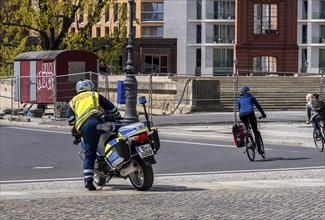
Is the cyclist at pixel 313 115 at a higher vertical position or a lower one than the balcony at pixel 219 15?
lower

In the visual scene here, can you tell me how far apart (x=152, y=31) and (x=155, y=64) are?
3279 mm

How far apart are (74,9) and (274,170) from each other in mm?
32591

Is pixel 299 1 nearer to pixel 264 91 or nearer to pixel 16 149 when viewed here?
pixel 264 91

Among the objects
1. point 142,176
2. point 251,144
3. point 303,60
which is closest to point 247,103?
point 251,144

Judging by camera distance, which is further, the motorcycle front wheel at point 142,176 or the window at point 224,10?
the window at point 224,10

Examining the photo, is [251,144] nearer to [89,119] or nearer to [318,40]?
[89,119]

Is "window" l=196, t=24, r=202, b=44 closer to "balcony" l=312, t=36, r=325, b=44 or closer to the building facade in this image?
the building facade

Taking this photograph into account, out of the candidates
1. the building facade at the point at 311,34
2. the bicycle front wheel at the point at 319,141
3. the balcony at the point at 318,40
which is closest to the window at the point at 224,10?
the building facade at the point at 311,34

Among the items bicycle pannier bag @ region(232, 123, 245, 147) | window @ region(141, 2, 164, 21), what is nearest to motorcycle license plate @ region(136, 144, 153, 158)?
bicycle pannier bag @ region(232, 123, 245, 147)

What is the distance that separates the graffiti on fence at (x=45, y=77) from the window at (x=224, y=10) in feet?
133

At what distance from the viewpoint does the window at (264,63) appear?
8018 centimetres

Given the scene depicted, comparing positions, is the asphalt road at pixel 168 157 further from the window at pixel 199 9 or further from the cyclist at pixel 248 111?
the window at pixel 199 9

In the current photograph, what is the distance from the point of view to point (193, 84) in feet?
140

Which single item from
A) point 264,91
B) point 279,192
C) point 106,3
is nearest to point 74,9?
point 106,3
